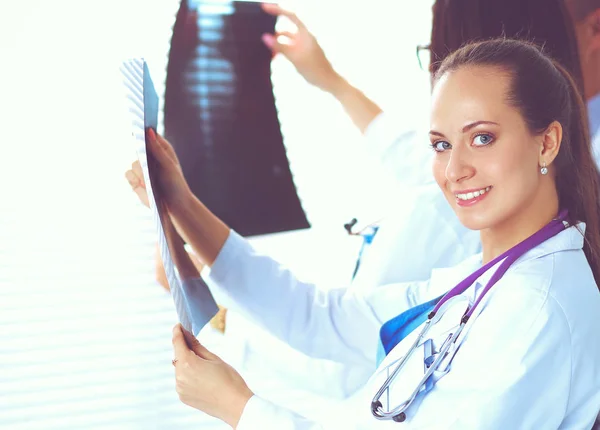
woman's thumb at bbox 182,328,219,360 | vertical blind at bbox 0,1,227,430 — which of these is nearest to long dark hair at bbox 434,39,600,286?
woman's thumb at bbox 182,328,219,360

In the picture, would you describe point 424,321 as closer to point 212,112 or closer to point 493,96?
point 493,96

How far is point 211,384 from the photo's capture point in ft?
3.78

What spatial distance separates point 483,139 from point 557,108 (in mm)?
145

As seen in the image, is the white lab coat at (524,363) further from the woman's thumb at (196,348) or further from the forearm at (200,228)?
the forearm at (200,228)

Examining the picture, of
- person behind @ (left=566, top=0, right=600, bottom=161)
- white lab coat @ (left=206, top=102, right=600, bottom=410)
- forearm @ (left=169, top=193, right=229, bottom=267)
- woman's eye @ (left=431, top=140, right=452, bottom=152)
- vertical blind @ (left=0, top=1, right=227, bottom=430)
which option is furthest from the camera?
person behind @ (left=566, top=0, right=600, bottom=161)

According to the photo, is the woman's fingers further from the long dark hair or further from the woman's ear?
the woman's ear

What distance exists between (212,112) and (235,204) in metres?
0.24

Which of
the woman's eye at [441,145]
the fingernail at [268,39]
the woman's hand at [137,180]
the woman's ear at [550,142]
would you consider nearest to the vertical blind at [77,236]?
the fingernail at [268,39]

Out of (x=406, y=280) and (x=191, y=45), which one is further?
(x=191, y=45)

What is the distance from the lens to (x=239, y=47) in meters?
1.81

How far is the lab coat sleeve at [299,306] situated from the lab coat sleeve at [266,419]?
421mm

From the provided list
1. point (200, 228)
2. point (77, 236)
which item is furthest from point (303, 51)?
point (77, 236)

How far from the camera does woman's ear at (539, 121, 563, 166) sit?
1193 mm

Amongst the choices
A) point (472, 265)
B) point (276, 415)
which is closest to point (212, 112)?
point (472, 265)
